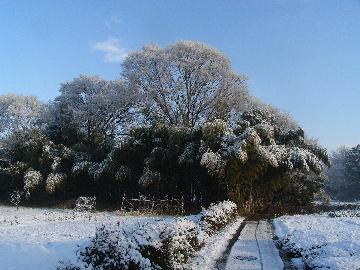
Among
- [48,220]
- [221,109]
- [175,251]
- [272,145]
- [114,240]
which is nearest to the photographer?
[114,240]

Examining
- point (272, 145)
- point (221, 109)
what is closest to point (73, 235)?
point (272, 145)

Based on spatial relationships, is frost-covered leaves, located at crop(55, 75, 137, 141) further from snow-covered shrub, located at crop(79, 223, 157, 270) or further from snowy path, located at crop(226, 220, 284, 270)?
snow-covered shrub, located at crop(79, 223, 157, 270)

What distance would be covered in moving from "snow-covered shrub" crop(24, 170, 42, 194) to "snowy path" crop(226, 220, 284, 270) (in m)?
16.3

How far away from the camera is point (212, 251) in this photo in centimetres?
1093

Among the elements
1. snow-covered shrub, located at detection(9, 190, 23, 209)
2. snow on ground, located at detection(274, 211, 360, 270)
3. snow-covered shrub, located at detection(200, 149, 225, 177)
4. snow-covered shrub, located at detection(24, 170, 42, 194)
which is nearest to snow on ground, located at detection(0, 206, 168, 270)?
snow on ground, located at detection(274, 211, 360, 270)

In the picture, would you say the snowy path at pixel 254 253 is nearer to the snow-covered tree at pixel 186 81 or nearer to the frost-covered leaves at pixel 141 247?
the frost-covered leaves at pixel 141 247

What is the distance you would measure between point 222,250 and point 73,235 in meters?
4.46

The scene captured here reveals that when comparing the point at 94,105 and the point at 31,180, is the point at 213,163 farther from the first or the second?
the point at 94,105

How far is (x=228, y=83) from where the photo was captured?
32.6 m

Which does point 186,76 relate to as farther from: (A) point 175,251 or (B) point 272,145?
(A) point 175,251

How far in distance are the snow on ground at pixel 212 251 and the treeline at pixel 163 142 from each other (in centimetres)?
836

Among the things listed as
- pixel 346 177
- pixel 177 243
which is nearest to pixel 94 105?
pixel 177 243

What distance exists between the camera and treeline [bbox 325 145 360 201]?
182 ft

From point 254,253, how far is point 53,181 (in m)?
18.6
